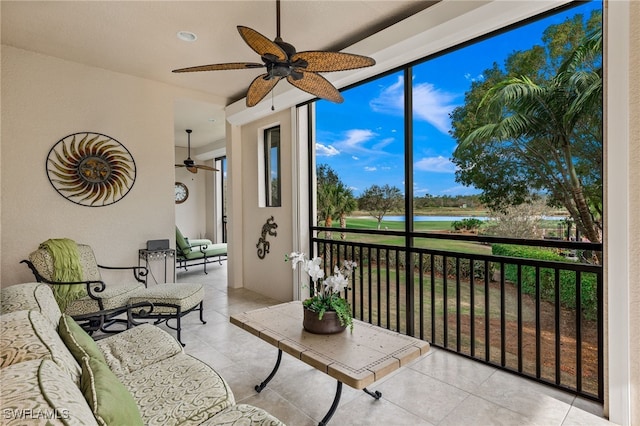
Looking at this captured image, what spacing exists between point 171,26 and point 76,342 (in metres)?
2.77

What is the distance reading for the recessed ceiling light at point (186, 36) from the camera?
9.87 feet

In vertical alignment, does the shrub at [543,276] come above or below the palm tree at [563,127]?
below

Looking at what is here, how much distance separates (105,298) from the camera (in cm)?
297

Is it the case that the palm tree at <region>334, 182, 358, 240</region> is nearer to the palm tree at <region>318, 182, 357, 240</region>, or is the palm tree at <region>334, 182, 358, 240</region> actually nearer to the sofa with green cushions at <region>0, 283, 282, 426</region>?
the palm tree at <region>318, 182, 357, 240</region>

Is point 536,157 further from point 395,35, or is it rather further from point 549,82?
point 395,35

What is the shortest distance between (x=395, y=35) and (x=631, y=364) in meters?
2.79

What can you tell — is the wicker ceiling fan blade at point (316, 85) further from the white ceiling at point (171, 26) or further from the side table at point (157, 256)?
the side table at point (157, 256)

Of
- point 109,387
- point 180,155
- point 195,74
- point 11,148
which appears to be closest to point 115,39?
point 195,74

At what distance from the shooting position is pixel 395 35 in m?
2.73

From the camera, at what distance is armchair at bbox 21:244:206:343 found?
2.88 meters

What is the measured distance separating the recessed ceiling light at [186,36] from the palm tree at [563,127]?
2.81m

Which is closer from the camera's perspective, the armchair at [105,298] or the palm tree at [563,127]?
the palm tree at [563,127]

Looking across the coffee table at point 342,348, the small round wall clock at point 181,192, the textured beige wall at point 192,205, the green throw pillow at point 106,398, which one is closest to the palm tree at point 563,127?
the coffee table at point 342,348

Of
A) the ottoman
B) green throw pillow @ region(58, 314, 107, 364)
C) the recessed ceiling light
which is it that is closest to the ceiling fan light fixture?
the recessed ceiling light
